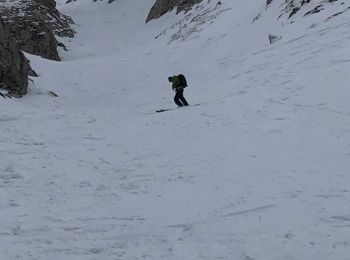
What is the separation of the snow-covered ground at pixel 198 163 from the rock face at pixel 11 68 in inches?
23.6

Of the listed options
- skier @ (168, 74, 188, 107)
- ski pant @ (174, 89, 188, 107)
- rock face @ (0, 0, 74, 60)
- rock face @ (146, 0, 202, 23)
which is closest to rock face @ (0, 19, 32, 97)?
skier @ (168, 74, 188, 107)

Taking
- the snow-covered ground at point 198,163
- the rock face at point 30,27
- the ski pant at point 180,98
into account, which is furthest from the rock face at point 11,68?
the rock face at point 30,27

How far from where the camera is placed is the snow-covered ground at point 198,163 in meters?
6.82

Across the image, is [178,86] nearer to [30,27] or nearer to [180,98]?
[180,98]

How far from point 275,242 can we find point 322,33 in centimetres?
1420

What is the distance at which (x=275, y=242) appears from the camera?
6.64 meters

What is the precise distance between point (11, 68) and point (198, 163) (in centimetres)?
1007

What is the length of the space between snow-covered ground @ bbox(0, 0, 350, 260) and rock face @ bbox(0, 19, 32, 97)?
23.6 inches

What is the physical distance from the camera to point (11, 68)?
17.9 m

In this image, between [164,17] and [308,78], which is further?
[164,17]

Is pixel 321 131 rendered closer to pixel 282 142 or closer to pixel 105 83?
pixel 282 142

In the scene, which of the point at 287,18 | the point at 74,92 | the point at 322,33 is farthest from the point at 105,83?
the point at 322,33

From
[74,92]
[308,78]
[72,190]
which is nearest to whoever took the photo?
[72,190]

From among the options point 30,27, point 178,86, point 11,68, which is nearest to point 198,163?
point 178,86
